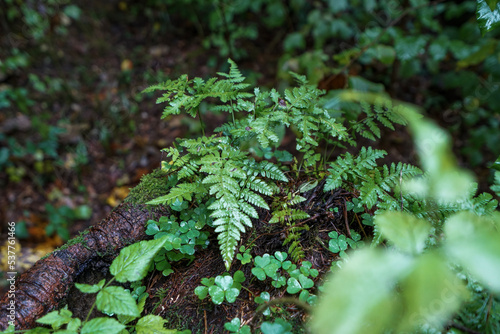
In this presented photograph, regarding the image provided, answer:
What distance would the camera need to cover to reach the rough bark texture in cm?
133

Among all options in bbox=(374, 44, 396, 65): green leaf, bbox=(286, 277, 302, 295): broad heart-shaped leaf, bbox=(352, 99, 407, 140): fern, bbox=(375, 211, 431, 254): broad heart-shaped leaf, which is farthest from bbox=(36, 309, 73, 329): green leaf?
bbox=(374, 44, 396, 65): green leaf

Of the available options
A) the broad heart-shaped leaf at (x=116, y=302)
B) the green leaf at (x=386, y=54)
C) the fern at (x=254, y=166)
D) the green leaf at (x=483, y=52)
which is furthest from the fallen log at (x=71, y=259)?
the green leaf at (x=483, y=52)

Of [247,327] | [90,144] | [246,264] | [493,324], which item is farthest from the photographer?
[90,144]

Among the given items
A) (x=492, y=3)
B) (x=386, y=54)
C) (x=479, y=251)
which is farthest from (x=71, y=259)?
(x=386, y=54)

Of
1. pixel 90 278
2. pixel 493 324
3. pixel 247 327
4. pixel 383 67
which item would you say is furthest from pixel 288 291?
pixel 383 67

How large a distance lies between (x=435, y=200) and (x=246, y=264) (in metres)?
0.91

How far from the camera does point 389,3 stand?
4066 millimetres

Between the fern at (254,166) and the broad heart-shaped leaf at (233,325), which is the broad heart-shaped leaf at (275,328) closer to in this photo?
the broad heart-shaped leaf at (233,325)

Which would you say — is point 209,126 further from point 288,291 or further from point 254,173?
point 288,291

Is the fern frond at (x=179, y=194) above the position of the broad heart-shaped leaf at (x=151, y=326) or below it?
above

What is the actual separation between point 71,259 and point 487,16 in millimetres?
2404

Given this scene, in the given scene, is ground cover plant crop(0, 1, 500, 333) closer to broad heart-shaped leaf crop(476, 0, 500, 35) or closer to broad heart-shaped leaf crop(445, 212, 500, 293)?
broad heart-shaped leaf crop(476, 0, 500, 35)

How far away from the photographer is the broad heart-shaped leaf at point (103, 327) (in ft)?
3.55

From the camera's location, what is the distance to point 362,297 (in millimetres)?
617
